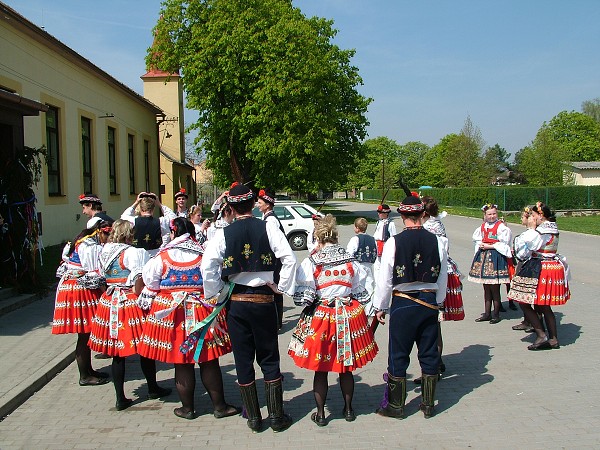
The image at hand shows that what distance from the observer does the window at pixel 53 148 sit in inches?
685

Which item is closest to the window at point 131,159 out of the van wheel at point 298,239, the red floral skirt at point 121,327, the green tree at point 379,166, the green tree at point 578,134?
the van wheel at point 298,239

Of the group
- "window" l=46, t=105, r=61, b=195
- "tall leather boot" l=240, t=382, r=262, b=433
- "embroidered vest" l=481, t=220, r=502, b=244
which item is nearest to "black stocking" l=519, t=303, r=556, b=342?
"embroidered vest" l=481, t=220, r=502, b=244

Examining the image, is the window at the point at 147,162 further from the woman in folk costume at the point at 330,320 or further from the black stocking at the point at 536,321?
the woman in folk costume at the point at 330,320

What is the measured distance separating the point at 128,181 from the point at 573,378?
23.7 meters

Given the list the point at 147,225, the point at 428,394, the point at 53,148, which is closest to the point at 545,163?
the point at 53,148

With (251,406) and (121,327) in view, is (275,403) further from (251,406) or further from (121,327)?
(121,327)

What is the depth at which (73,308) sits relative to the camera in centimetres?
548

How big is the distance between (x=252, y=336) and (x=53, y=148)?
1569cm

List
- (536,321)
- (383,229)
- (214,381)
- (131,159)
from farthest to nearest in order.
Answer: (131,159) < (383,229) < (536,321) < (214,381)

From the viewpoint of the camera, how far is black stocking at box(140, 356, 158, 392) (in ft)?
17.3

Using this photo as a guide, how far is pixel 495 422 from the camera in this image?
4574 mm

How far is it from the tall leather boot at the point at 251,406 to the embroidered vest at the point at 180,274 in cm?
91

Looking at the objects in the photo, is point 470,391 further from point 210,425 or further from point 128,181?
point 128,181

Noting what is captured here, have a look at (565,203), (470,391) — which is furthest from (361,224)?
(565,203)
